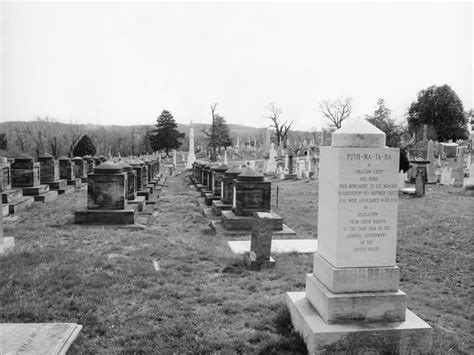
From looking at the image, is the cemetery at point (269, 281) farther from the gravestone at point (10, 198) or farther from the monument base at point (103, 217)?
the gravestone at point (10, 198)

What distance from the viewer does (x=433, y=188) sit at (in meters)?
19.8

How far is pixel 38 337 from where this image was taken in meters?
4.03

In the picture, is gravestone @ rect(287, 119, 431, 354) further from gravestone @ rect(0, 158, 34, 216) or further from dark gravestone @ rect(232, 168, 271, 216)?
gravestone @ rect(0, 158, 34, 216)

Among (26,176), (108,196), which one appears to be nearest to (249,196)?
(108,196)

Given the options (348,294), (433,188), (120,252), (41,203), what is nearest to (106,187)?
(120,252)

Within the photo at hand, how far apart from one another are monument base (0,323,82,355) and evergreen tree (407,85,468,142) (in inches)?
2042

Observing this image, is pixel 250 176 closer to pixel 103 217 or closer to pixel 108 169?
pixel 108 169

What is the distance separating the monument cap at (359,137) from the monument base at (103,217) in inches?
322

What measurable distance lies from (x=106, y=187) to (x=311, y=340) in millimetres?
8897

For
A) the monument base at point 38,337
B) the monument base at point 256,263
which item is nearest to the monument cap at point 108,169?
the monument base at point 256,263

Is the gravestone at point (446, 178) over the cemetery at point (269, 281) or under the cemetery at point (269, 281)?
over

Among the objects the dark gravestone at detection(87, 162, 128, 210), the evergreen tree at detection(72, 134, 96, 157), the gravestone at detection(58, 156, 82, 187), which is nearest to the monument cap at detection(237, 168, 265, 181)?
the dark gravestone at detection(87, 162, 128, 210)

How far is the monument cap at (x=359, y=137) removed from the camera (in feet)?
13.9

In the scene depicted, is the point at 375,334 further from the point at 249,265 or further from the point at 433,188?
the point at 433,188
